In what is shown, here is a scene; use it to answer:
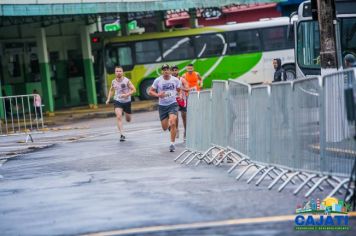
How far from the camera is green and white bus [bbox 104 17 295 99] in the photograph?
39031mm

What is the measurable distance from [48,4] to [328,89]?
24.1m

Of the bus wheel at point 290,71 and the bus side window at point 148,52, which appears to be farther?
the bus side window at point 148,52

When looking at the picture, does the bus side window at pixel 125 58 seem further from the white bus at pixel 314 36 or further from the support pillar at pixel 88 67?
the white bus at pixel 314 36

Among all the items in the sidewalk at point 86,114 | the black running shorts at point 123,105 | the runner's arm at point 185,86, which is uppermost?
the runner's arm at point 185,86

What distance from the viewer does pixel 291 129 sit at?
1045 cm

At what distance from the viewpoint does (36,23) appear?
3512cm

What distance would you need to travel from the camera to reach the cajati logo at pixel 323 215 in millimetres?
7855

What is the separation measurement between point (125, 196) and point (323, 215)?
3287 millimetres

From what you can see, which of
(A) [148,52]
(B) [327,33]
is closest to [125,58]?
(A) [148,52]

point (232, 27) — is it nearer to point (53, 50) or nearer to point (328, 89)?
point (53, 50)

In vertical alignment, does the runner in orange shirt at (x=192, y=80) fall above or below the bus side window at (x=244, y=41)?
below

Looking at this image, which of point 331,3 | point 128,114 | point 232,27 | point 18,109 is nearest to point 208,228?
point 331,3

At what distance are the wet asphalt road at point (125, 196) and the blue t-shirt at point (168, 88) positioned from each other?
1.03 meters

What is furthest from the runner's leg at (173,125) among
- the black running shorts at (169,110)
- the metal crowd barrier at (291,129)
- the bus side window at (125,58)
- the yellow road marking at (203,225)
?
the bus side window at (125,58)
